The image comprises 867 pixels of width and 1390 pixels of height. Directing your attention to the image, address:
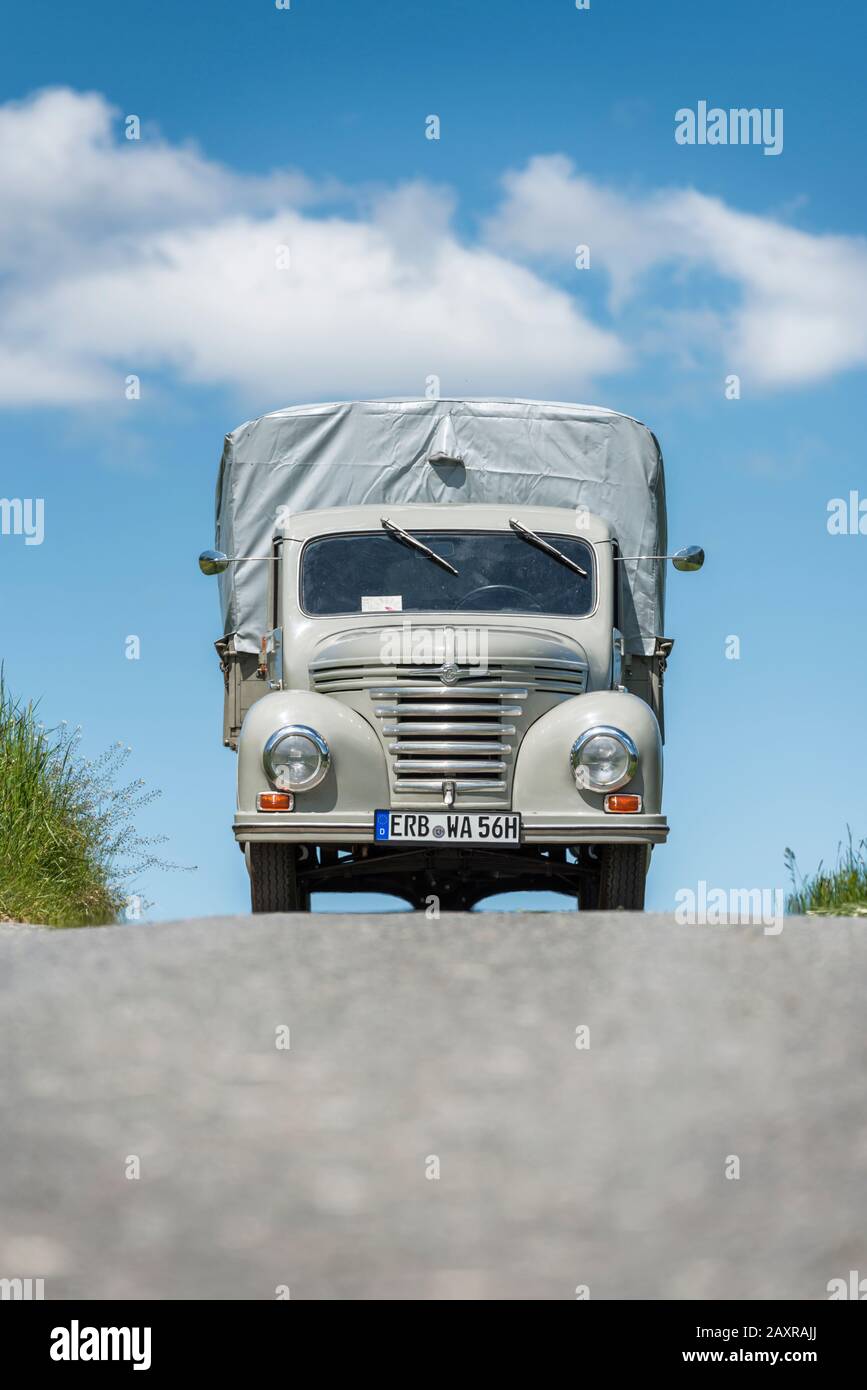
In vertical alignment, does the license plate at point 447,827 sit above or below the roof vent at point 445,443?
below

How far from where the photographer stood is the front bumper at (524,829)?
9.34 meters

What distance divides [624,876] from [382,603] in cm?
229

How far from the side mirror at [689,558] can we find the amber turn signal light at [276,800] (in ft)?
9.25

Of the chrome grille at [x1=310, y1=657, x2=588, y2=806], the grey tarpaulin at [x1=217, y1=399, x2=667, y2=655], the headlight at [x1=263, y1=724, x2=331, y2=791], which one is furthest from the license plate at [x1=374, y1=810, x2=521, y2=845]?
the grey tarpaulin at [x1=217, y1=399, x2=667, y2=655]

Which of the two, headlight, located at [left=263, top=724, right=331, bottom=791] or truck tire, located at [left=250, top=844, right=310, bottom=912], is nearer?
headlight, located at [left=263, top=724, right=331, bottom=791]

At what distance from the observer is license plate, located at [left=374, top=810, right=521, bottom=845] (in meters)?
9.31

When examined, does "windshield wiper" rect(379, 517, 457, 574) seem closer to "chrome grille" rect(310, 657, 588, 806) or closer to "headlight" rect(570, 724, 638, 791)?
"chrome grille" rect(310, 657, 588, 806)

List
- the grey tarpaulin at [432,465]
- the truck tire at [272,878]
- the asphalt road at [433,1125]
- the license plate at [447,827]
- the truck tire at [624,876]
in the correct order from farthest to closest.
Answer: the grey tarpaulin at [432,465], the truck tire at [624,876], the truck tire at [272,878], the license plate at [447,827], the asphalt road at [433,1125]

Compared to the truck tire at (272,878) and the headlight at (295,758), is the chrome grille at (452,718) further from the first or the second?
the truck tire at (272,878)

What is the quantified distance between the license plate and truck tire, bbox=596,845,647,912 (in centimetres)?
68

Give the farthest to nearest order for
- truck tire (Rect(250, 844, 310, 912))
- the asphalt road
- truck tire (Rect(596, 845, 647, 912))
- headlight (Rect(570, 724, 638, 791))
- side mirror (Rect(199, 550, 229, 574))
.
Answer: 1. side mirror (Rect(199, 550, 229, 574))
2. truck tire (Rect(596, 845, 647, 912))
3. truck tire (Rect(250, 844, 310, 912))
4. headlight (Rect(570, 724, 638, 791))
5. the asphalt road

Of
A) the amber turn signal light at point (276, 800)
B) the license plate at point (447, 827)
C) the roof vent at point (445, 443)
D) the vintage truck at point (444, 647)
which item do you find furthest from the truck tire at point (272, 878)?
the roof vent at point (445, 443)
